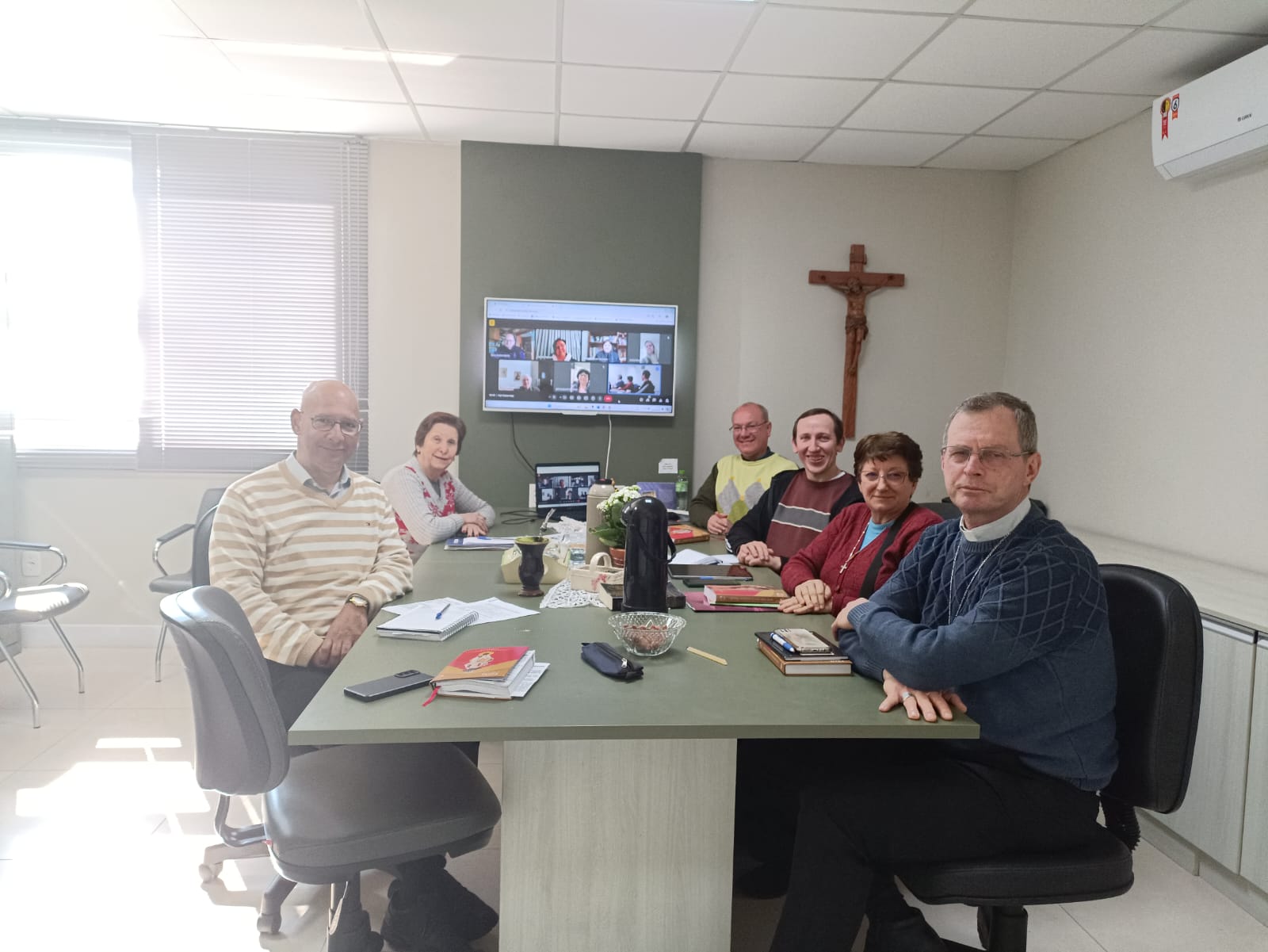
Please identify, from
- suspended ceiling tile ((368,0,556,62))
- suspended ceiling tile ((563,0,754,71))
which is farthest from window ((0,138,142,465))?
suspended ceiling tile ((563,0,754,71))

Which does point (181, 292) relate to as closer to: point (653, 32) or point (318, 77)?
point (318, 77)

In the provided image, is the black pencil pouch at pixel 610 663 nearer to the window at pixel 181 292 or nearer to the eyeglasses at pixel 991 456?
the eyeglasses at pixel 991 456

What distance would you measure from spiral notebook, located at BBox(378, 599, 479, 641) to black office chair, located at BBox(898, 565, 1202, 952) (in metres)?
1.10

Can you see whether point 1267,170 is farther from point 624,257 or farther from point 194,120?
point 194,120

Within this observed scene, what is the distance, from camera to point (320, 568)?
2359 millimetres

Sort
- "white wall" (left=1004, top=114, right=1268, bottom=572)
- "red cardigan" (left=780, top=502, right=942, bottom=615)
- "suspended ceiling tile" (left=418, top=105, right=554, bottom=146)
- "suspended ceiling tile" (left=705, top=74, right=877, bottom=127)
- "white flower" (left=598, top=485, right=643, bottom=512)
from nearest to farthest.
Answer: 1. "red cardigan" (left=780, top=502, right=942, bottom=615)
2. "white flower" (left=598, top=485, right=643, bottom=512)
3. "white wall" (left=1004, top=114, right=1268, bottom=572)
4. "suspended ceiling tile" (left=705, top=74, right=877, bottom=127)
5. "suspended ceiling tile" (left=418, top=105, right=554, bottom=146)

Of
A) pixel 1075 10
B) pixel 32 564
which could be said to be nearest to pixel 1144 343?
pixel 1075 10

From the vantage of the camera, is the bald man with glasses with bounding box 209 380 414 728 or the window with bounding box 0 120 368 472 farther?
the window with bounding box 0 120 368 472

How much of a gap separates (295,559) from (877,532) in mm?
1680

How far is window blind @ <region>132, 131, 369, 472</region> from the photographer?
14.3 feet

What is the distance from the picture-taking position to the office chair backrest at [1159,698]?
1602 mm

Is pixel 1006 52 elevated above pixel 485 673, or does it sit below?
above

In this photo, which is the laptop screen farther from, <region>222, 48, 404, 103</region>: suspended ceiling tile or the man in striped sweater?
<region>222, 48, 404, 103</region>: suspended ceiling tile

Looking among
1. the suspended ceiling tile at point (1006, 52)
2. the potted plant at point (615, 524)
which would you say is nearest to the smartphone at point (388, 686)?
the potted plant at point (615, 524)
